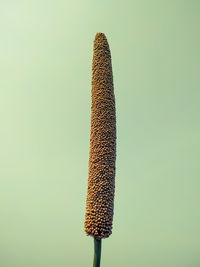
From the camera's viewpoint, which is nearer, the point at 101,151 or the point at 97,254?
the point at 97,254

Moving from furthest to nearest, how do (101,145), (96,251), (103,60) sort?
(103,60), (101,145), (96,251)

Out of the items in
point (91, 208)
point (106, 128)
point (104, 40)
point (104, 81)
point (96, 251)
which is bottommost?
point (96, 251)

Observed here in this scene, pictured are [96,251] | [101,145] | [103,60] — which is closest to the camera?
[96,251]

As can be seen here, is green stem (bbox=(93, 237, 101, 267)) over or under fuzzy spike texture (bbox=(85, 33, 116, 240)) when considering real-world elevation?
under

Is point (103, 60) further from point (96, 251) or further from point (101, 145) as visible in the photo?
point (96, 251)

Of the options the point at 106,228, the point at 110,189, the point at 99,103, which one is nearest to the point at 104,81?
the point at 99,103

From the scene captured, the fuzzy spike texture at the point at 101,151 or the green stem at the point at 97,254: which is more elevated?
the fuzzy spike texture at the point at 101,151

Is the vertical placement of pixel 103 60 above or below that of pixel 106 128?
above

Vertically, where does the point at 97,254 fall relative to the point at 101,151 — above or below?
below
